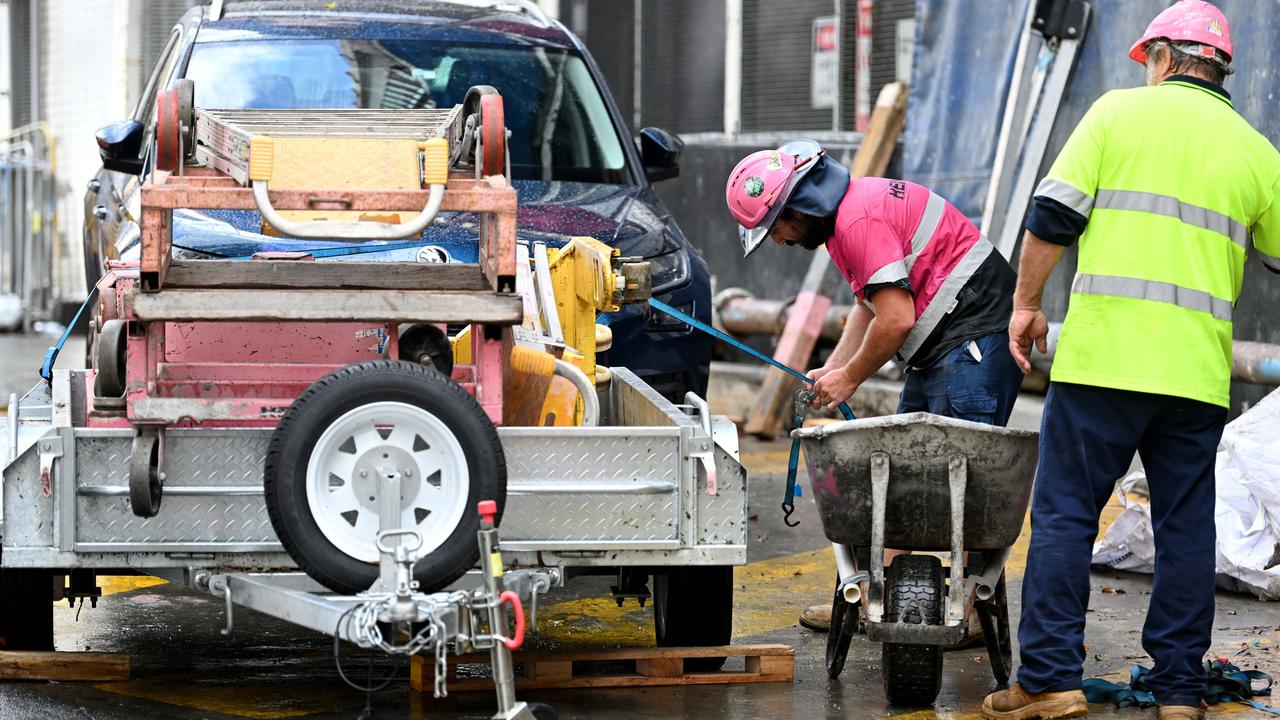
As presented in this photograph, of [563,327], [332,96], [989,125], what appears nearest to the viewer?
[563,327]

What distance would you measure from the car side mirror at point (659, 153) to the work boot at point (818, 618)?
2515 millimetres

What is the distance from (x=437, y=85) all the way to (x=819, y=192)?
9.22 ft

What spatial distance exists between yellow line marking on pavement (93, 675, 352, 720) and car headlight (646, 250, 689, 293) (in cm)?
228

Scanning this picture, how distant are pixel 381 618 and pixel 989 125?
6453 millimetres

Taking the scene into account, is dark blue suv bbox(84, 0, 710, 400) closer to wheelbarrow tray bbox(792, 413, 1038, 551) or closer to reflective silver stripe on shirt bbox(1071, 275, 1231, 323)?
wheelbarrow tray bbox(792, 413, 1038, 551)

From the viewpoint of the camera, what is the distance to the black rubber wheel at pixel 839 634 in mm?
5078

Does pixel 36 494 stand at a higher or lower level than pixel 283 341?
lower

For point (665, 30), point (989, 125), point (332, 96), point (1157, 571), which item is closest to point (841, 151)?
point (989, 125)

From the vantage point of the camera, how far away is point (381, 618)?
4.09 metres

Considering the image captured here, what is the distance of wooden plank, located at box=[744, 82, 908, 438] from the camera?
35.0 ft

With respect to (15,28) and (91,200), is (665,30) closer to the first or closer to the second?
(91,200)

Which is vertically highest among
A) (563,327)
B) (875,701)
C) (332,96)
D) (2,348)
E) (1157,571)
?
(332,96)

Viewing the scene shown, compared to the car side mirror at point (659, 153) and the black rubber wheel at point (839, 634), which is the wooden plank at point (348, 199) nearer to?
the black rubber wheel at point (839, 634)

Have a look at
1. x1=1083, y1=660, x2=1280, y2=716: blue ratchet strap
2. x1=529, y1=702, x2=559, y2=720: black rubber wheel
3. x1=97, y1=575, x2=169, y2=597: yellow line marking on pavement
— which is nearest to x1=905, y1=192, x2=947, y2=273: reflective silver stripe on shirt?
x1=1083, y1=660, x2=1280, y2=716: blue ratchet strap
